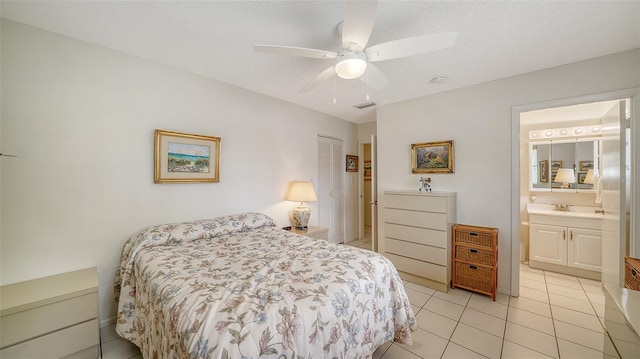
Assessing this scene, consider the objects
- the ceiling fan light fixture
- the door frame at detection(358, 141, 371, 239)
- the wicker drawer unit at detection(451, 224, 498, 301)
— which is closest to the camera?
the ceiling fan light fixture

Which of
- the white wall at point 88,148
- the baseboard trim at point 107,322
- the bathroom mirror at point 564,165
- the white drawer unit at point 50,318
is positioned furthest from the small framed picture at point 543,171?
the baseboard trim at point 107,322

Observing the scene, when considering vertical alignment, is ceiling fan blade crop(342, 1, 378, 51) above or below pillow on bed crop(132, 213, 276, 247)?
above

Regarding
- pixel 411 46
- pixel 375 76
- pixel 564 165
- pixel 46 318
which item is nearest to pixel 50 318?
pixel 46 318

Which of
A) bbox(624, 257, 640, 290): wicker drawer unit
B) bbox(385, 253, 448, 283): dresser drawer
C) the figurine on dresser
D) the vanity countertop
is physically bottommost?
bbox(385, 253, 448, 283): dresser drawer

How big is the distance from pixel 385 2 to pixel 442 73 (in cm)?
137

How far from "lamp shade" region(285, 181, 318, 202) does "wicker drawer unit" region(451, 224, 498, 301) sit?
1.83m

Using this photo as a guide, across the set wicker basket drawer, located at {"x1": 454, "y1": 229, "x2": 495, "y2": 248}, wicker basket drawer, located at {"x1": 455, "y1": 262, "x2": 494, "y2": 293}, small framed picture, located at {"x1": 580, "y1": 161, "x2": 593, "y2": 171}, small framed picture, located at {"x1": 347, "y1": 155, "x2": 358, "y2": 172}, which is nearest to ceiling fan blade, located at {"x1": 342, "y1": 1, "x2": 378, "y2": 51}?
wicker basket drawer, located at {"x1": 454, "y1": 229, "x2": 495, "y2": 248}

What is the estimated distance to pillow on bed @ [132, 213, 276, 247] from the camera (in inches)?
79.0

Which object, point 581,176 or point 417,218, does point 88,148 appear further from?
point 581,176

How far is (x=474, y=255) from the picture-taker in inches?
104

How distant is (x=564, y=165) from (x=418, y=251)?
267 centimetres

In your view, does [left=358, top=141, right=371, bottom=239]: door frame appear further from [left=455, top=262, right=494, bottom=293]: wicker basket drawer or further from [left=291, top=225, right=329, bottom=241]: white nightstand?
[left=455, top=262, right=494, bottom=293]: wicker basket drawer

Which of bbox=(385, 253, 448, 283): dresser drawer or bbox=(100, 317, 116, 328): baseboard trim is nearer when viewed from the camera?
bbox=(100, 317, 116, 328): baseboard trim

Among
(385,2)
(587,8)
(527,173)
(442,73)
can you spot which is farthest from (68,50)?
(527,173)
